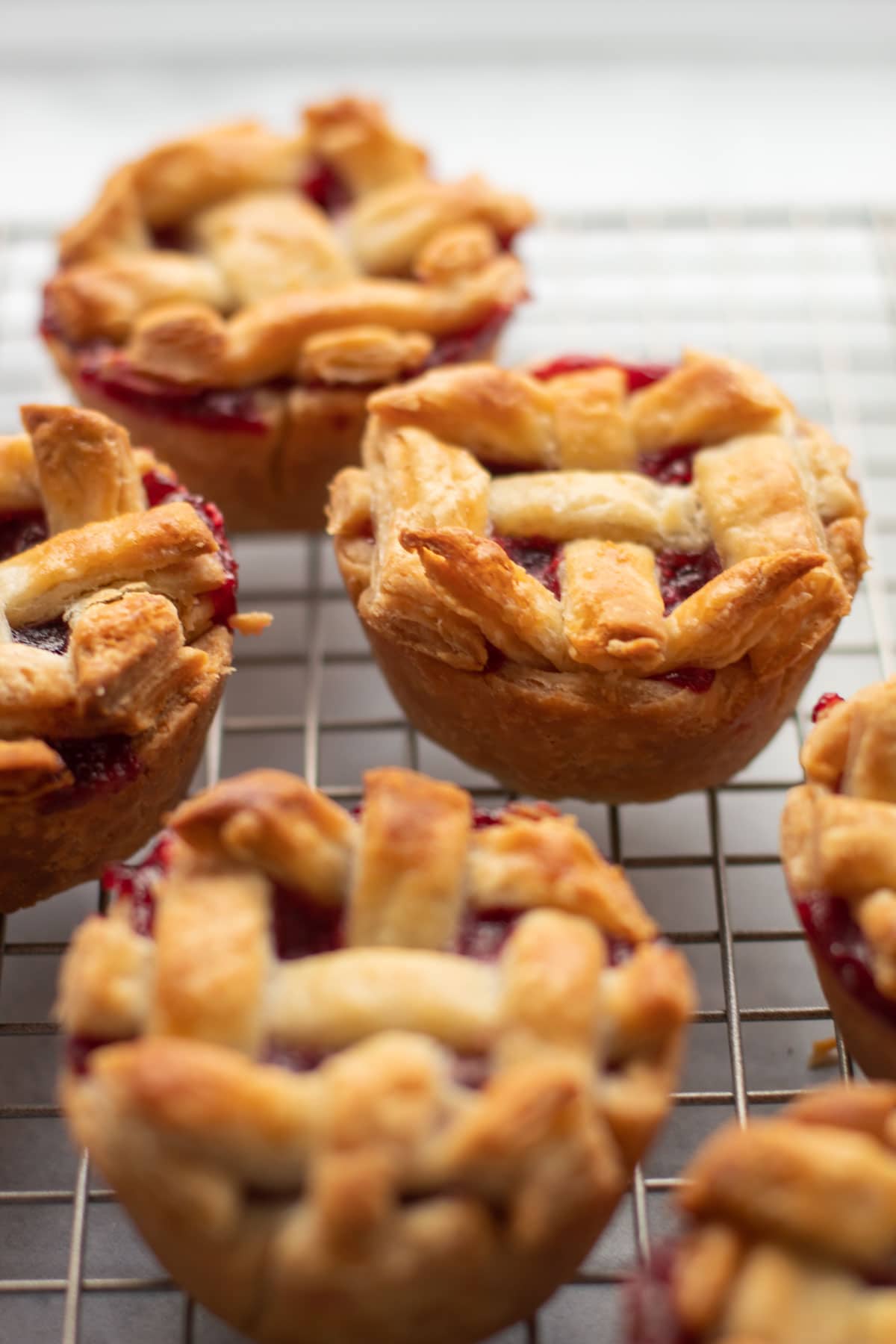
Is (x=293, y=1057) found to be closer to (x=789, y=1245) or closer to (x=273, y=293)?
(x=789, y=1245)

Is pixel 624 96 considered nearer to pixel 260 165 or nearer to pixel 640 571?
pixel 260 165

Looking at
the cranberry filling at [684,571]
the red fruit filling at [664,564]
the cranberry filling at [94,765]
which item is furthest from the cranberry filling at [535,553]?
the cranberry filling at [94,765]

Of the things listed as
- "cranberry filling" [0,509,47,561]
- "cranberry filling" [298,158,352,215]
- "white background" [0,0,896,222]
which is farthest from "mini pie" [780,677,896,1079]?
"white background" [0,0,896,222]

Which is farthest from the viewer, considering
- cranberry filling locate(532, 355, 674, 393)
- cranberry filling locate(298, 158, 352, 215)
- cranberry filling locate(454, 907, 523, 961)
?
cranberry filling locate(298, 158, 352, 215)

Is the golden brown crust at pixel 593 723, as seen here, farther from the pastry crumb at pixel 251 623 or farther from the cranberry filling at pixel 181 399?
the cranberry filling at pixel 181 399

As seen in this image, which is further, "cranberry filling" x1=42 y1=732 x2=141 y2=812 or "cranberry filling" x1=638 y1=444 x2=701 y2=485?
"cranberry filling" x1=638 y1=444 x2=701 y2=485

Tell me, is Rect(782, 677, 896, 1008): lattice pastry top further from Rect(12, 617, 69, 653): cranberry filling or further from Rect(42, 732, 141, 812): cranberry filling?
Rect(12, 617, 69, 653): cranberry filling

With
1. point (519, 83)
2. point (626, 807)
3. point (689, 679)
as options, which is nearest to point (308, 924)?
point (689, 679)
